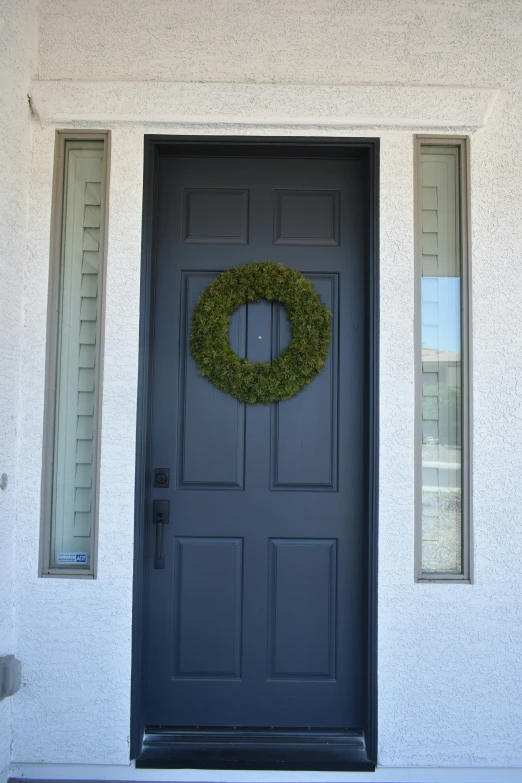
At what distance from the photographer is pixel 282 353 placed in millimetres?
2990

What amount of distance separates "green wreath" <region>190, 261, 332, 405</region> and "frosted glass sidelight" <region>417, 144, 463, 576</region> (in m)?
0.48

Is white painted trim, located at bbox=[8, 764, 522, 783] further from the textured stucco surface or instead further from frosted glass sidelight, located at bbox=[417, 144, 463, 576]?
the textured stucco surface

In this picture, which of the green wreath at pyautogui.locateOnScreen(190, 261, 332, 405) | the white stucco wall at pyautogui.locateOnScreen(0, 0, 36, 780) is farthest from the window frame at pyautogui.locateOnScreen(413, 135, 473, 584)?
the white stucco wall at pyautogui.locateOnScreen(0, 0, 36, 780)

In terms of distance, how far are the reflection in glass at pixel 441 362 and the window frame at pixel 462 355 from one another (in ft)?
0.08

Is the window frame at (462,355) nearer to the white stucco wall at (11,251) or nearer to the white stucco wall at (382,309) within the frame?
the white stucco wall at (382,309)

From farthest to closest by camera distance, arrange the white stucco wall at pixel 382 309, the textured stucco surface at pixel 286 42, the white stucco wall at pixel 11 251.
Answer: the textured stucco surface at pixel 286 42, the white stucco wall at pixel 382 309, the white stucco wall at pixel 11 251

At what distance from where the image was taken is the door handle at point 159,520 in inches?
116

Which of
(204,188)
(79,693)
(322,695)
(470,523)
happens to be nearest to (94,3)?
(204,188)

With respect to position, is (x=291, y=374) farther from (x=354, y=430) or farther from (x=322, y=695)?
(x=322, y=695)

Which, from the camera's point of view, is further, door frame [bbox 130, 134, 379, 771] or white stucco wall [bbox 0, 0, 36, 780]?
door frame [bbox 130, 134, 379, 771]

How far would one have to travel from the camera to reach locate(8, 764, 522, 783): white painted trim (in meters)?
2.74

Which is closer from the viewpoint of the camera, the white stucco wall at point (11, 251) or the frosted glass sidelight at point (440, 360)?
the white stucco wall at point (11, 251)

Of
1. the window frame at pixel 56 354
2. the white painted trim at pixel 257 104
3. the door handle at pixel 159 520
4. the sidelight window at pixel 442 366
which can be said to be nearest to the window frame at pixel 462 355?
the sidelight window at pixel 442 366

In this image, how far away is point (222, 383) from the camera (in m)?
2.96
